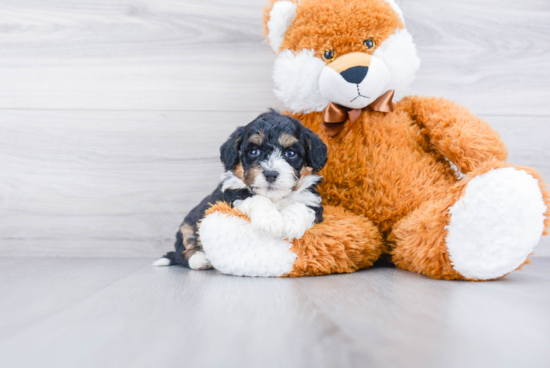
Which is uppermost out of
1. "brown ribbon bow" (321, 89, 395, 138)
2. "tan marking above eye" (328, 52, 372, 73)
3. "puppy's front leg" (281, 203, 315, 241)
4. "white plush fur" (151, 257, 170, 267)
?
"tan marking above eye" (328, 52, 372, 73)

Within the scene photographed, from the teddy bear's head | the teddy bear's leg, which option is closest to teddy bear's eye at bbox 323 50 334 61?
the teddy bear's head

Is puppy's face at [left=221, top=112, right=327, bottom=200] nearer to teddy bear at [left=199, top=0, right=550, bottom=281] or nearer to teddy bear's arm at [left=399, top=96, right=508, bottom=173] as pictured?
teddy bear at [left=199, top=0, right=550, bottom=281]

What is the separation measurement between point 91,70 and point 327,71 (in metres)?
1.14

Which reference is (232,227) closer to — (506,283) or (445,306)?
(445,306)

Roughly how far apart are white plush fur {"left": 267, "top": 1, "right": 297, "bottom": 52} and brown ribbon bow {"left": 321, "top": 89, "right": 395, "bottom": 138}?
33 centimetres

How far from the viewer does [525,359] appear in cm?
56

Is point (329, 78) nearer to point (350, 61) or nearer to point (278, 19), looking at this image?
point (350, 61)

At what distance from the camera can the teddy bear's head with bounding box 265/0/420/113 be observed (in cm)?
132

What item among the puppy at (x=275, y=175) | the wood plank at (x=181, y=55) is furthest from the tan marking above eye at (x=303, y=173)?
the wood plank at (x=181, y=55)

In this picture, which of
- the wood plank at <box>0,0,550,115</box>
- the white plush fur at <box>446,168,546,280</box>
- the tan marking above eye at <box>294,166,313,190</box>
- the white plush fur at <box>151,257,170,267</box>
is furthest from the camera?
the wood plank at <box>0,0,550,115</box>

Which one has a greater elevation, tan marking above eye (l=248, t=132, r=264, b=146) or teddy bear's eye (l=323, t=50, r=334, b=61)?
teddy bear's eye (l=323, t=50, r=334, b=61)

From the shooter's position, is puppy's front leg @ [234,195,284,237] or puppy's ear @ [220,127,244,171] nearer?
puppy's front leg @ [234,195,284,237]

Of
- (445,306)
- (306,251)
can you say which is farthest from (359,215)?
(445,306)

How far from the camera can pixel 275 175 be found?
1170 millimetres
